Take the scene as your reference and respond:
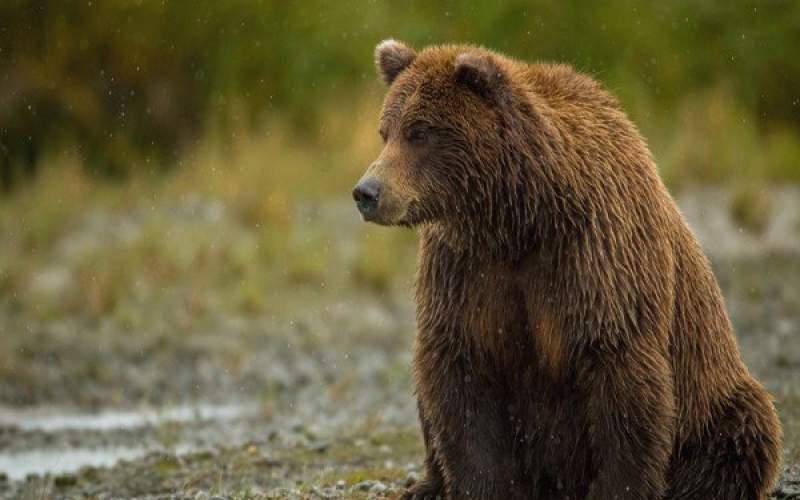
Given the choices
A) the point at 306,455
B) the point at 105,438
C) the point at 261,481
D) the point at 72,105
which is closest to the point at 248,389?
the point at 105,438

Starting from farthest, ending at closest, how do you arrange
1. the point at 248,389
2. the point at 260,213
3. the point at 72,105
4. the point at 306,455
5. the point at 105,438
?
the point at 72,105 < the point at 260,213 < the point at 248,389 < the point at 105,438 < the point at 306,455

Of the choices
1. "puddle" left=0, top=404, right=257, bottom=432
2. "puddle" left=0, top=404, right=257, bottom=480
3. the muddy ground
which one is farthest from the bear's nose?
"puddle" left=0, top=404, right=257, bottom=432

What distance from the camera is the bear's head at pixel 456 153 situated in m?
5.96

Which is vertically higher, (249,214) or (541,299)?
(249,214)

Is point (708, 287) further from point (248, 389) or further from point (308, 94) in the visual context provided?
point (308, 94)

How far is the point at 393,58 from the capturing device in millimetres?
6340

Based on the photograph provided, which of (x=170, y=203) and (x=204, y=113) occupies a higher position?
(x=204, y=113)

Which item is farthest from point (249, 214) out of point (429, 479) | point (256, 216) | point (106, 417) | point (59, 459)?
point (429, 479)

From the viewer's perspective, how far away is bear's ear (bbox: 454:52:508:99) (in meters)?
5.93

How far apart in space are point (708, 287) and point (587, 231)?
2.63 feet

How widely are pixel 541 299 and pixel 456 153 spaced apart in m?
0.70

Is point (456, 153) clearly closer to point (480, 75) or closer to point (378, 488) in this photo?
point (480, 75)

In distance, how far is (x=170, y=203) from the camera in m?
15.3

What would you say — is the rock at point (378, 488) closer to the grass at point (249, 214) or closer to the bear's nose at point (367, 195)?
the bear's nose at point (367, 195)
